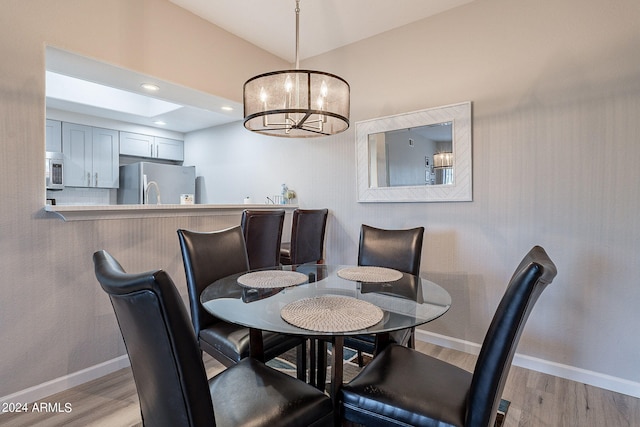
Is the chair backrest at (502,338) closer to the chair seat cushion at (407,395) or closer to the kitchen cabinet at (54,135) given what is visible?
the chair seat cushion at (407,395)

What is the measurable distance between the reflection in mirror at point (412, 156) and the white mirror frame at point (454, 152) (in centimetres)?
4

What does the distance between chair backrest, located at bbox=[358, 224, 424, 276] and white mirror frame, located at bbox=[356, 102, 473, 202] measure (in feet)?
1.90

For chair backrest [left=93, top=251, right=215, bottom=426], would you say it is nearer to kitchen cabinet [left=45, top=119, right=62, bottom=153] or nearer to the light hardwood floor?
the light hardwood floor

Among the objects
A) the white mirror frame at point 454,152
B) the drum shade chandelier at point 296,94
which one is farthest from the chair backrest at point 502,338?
the white mirror frame at point 454,152

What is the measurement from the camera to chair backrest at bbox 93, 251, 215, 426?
0.69m

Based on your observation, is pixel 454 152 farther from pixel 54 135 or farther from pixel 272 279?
pixel 54 135

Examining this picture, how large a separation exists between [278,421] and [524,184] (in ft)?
7.09

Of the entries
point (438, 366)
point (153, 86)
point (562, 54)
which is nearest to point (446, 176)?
point (562, 54)

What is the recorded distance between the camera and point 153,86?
2588mm

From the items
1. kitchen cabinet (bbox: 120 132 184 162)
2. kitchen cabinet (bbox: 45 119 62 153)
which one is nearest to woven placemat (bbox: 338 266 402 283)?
kitchen cabinet (bbox: 45 119 62 153)

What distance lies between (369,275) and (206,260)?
933 mm

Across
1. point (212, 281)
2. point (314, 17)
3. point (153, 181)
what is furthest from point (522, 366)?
point (153, 181)

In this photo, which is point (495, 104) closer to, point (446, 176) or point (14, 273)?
point (446, 176)

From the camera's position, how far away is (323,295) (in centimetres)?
147
